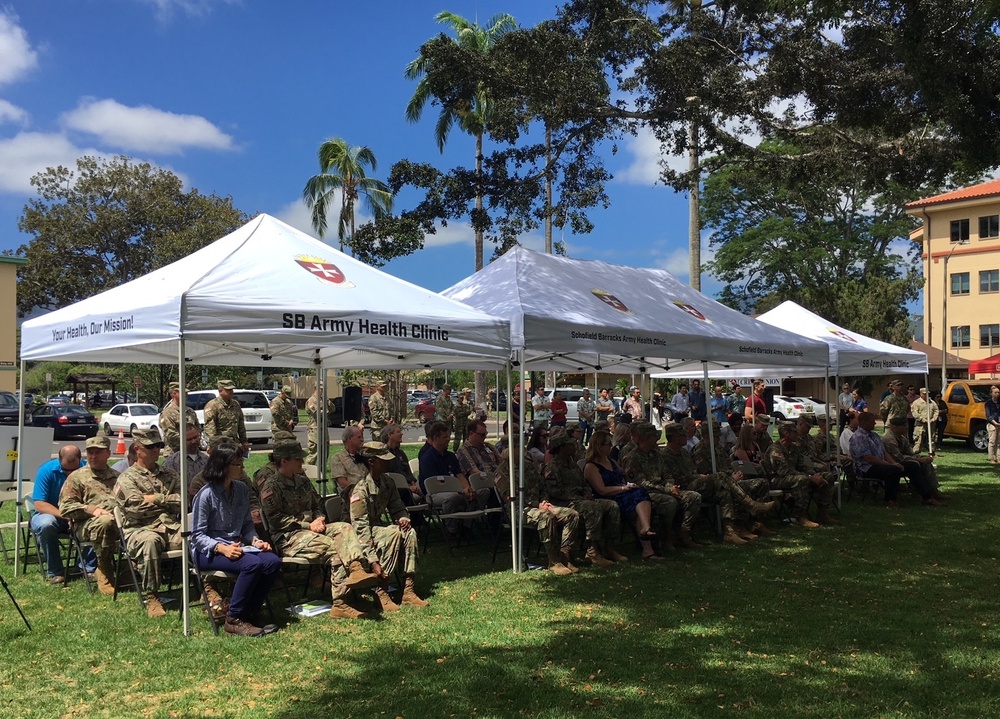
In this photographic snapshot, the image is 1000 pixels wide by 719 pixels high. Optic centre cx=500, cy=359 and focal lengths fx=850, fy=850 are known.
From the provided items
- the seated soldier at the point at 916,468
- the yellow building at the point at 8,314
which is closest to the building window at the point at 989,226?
the seated soldier at the point at 916,468

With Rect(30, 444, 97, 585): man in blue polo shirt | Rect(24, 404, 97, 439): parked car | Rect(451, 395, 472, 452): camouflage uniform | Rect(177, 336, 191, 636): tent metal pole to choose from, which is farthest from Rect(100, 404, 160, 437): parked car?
Rect(177, 336, 191, 636): tent metal pole

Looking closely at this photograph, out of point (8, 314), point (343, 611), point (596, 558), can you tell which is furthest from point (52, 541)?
point (8, 314)

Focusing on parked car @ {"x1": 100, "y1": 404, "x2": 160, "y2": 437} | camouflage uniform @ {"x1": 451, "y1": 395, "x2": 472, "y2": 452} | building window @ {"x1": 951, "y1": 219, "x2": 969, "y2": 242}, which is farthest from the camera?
building window @ {"x1": 951, "y1": 219, "x2": 969, "y2": 242}

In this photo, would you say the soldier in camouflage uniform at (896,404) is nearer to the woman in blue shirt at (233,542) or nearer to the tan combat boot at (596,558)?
the tan combat boot at (596,558)

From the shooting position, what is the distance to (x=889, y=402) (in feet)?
54.7

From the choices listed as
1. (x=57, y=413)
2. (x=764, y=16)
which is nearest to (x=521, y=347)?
(x=764, y=16)

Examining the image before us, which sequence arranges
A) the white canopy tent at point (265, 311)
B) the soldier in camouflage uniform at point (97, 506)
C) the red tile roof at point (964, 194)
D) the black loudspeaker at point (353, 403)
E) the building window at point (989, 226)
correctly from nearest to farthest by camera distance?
the white canopy tent at point (265, 311)
the soldier in camouflage uniform at point (97, 506)
the black loudspeaker at point (353, 403)
the red tile roof at point (964, 194)
the building window at point (989, 226)

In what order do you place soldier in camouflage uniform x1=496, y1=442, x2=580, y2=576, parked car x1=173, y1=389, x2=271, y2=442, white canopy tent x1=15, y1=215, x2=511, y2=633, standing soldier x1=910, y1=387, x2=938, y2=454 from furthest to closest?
1. parked car x1=173, y1=389, x2=271, y2=442
2. standing soldier x1=910, y1=387, x2=938, y2=454
3. soldier in camouflage uniform x1=496, y1=442, x2=580, y2=576
4. white canopy tent x1=15, y1=215, x2=511, y2=633

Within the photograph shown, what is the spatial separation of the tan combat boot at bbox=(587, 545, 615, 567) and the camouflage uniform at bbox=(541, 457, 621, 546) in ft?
0.25

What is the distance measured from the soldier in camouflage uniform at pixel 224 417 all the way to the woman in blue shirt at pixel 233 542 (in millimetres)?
6219

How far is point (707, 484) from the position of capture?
9273 mm

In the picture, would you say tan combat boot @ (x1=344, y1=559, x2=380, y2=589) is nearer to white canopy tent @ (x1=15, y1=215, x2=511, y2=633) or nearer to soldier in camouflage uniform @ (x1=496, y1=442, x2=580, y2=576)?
white canopy tent @ (x1=15, y1=215, x2=511, y2=633)

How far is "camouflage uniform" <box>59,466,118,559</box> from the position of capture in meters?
6.78

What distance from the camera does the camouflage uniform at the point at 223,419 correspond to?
40.0ft
